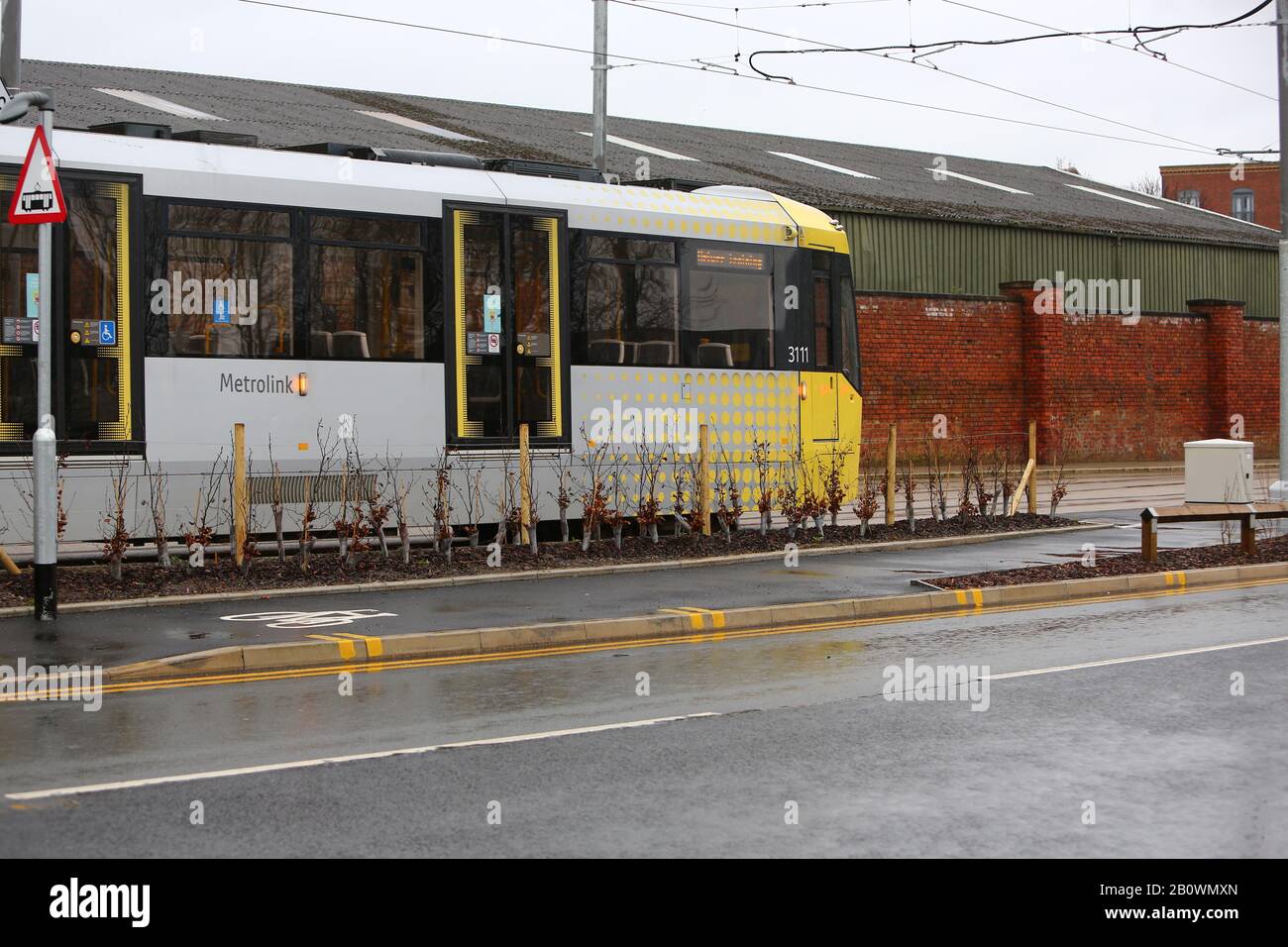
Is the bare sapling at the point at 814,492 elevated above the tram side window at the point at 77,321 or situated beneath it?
situated beneath

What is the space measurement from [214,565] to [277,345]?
238 cm

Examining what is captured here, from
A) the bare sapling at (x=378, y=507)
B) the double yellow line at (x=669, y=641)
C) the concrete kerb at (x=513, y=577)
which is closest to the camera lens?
the double yellow line at (x=669, y=641)

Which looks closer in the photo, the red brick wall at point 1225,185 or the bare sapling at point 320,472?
the bare sapling at point 320,472

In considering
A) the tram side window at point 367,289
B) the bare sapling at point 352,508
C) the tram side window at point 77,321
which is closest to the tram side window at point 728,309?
the tram side window at point 367,289

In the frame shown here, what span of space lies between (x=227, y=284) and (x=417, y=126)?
66.3ft

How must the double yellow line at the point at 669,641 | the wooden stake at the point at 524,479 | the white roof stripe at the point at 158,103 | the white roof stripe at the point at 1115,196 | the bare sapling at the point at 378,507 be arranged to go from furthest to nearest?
1. the white roof stripe at the point at 1115,196
2. the white roof stripe at the point at 158,103
3. the wooden stake at the point at 524,479
4. the bare sapling at the point at 378,507
5. the double yellow line at the point at 669,641

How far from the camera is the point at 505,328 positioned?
59.7ft

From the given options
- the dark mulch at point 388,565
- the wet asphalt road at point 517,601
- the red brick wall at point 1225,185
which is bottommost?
the wet asphalt road at point 517,601

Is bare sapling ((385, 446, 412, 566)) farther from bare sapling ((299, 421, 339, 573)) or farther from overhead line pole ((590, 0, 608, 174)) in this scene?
overhead line pole ((590, 0, 608, 174))

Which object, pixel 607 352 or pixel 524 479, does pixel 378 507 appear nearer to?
pixel 524 479

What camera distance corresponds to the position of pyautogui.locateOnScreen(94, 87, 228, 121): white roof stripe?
30.5m

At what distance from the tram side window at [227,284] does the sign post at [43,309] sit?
2.96 meters

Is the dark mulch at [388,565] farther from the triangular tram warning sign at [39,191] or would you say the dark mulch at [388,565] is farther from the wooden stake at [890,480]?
the triangular tram warning sign at [39,191]

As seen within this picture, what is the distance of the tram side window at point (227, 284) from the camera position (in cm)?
1590
